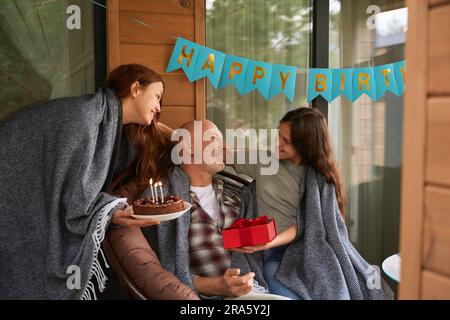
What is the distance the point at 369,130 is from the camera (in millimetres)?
2672

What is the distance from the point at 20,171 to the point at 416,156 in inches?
55.5

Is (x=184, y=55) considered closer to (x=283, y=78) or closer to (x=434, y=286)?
(x=283, y=78)

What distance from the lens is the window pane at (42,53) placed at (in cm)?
219

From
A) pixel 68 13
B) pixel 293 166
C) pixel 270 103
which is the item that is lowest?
Answer: pixel 293 166

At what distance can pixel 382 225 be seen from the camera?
8.88 ft

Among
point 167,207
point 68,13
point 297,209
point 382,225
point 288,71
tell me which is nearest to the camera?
point 167,207

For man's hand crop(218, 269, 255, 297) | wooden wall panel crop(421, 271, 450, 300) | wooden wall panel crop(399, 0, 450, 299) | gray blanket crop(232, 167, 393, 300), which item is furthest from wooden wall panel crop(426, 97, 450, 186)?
gray blanket crop(232, 167, 393, 300)

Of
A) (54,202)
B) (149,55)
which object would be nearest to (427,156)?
(54,202)

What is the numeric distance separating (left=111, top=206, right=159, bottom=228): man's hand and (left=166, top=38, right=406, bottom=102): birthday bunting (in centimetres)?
83

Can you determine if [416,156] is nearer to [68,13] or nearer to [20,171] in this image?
[20,171]

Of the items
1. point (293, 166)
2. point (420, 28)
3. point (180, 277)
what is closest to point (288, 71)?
point (293, 166)

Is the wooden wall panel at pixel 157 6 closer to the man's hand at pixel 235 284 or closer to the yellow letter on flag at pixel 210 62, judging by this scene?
the yellow letter on flag at pixel 210 62

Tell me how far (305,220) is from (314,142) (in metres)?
0.32

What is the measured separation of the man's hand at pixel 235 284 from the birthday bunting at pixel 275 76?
3.26 ft
